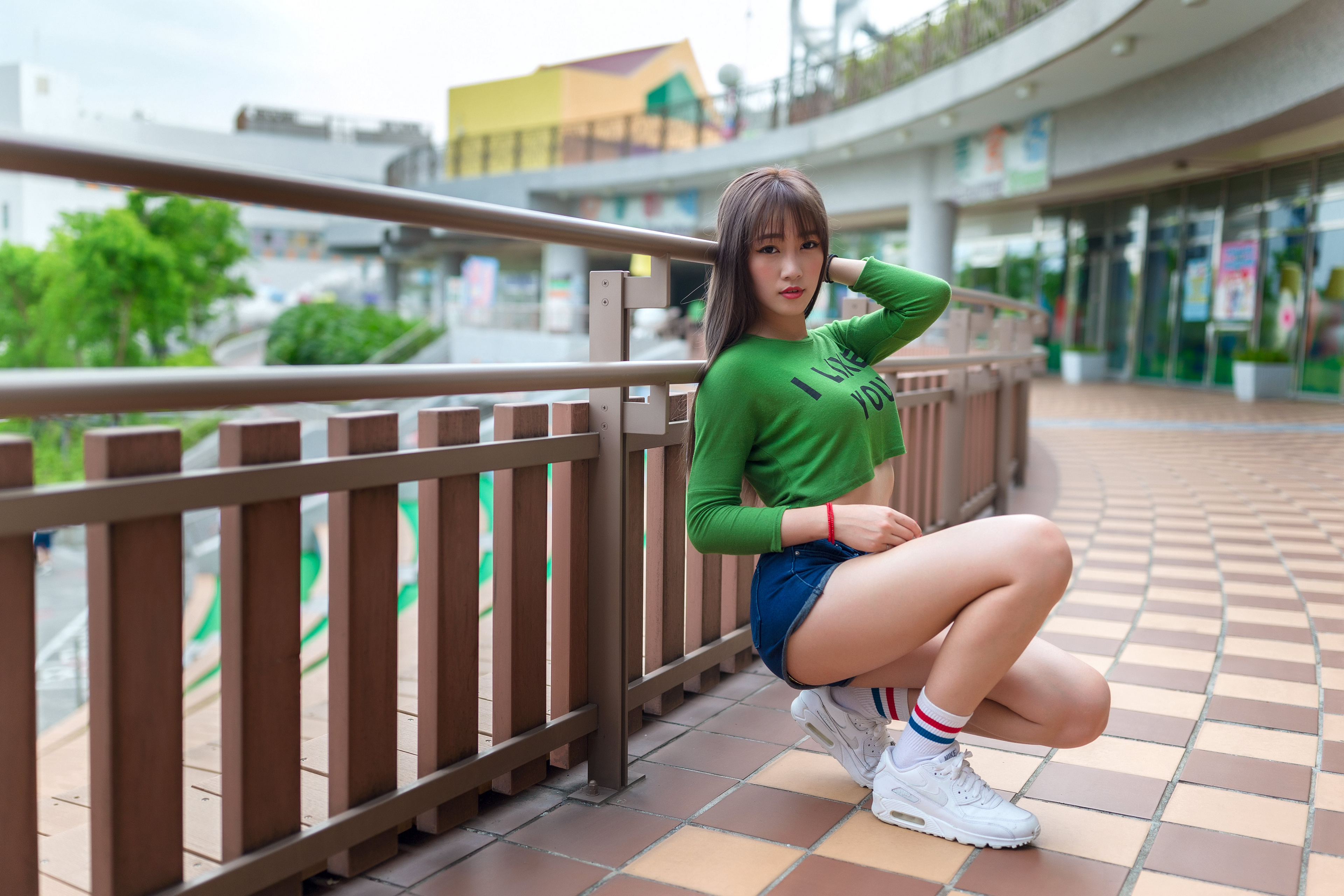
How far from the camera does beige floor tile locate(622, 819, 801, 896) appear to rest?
1775 mm

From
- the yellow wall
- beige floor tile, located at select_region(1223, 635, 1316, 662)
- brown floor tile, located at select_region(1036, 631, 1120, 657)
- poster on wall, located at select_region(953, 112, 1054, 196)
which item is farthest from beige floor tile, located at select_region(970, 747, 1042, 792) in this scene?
the yellow wall

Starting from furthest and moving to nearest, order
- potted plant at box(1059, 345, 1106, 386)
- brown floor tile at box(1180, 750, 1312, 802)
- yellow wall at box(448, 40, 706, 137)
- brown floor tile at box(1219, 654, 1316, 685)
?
yellow wall at box(448, 40, 706, 137), potted plant at box(1059, 345, 1106, 386), brown floor tile at box(1219, 654, 1316, 685), brown floor tile at box(1180, 750, 1312, 802)

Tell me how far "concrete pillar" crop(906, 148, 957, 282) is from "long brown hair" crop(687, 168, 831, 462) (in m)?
16.7

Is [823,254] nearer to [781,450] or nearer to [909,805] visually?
[781,450]

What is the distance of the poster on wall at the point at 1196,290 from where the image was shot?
1623 centimetres

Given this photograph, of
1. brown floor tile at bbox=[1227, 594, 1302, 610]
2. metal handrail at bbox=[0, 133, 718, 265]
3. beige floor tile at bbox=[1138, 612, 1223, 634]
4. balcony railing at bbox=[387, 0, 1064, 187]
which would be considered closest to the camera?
metal handrail at bbox=[0, 133, 718, 265]

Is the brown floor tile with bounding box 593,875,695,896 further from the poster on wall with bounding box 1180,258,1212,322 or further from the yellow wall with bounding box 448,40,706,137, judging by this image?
the yellow wall with bounding box 448,40,706,137

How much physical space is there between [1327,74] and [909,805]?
10.8 meters

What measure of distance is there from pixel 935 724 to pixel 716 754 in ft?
2.18

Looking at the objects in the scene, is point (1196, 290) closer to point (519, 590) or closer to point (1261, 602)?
point (1261, 602)

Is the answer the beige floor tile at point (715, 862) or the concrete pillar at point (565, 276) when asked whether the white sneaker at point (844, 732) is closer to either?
the beige floor tile at point (715, 862)

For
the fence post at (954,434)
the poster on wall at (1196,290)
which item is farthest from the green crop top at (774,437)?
the poster on wall at (1196,290)

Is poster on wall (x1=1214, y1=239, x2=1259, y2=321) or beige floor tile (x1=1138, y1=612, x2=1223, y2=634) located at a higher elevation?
poster on wall (x1=1214, y1=239, x2=1259, y2=321)

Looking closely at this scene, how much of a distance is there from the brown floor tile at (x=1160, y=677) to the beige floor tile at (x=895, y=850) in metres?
1.26
